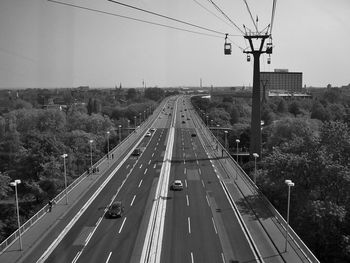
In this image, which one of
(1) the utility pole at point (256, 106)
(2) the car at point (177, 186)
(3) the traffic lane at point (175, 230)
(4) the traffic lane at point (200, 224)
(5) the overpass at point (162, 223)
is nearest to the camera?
(3) the traffic lane at point (175, 230)

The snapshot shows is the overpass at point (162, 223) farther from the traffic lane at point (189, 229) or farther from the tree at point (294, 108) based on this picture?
the tree at point (294, 108)

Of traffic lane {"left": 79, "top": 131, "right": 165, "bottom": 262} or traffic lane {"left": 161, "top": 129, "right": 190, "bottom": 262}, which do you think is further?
traffic lane {"left": 79, "top": 131, "right": 165, "bottom": 262}

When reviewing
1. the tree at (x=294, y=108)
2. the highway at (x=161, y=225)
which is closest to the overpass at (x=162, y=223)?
the highway at (x=161, y=225)

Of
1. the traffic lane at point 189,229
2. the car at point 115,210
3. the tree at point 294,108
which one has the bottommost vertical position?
the traffic lane at point 189,229

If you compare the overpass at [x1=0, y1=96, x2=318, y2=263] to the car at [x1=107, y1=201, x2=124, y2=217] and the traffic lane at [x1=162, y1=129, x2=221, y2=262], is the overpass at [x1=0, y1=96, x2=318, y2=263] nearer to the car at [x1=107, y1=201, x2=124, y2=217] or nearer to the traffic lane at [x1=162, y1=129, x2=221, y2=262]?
the traffic lane at [x1=162, y1=129, x2=221, y2=262]

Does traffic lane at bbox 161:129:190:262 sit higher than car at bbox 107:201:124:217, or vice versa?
car at bbox 107:201:124:217

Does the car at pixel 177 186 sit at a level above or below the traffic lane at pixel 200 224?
above

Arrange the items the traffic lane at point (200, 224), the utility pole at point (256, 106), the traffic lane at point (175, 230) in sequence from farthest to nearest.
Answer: the utility pole at point (256, 106) < the traffic lane at point (200, 224) < the traffic lane at point (175, 230)

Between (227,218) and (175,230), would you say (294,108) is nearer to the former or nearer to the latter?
(227,218)

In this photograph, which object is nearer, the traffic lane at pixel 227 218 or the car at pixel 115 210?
the traffic lane at pixel 227 218

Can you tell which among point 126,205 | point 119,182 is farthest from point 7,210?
point 126,205

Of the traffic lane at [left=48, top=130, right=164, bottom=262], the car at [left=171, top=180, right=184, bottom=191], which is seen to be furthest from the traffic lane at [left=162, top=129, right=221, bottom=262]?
the traffic lane at [left=48, top=130, right=164, bottom=262]
